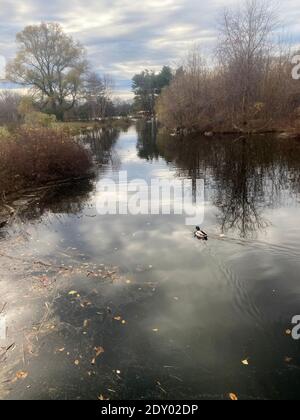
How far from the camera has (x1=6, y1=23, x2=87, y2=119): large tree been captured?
4966cm

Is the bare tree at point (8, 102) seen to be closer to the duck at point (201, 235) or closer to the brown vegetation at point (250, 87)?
the brown vegetation at point (250, 87)

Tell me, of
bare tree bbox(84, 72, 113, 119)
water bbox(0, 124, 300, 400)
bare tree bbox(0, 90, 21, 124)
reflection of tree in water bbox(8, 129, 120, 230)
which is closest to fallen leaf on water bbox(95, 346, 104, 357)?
water bbox(0, 124, 300, 400)

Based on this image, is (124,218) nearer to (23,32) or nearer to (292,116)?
(292,116)

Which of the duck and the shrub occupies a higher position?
the shrub

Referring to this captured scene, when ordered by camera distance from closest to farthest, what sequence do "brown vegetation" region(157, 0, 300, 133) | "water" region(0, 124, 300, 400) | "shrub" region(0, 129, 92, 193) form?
"water" region(0, 124, 300, 400)
"shrub" region(0, 129, 92, 193)
"brown vegetation" region(157, 0, 300, 133)

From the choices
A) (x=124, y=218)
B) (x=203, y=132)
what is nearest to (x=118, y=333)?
(x=124, y=218)

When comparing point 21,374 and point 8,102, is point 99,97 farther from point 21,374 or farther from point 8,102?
point 21,374

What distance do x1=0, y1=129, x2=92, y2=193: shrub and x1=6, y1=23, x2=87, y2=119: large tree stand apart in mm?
39247

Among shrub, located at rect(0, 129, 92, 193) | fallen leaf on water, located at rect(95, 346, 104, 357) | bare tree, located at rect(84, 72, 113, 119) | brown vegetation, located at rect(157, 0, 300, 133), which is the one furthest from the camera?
bare tree, located at rect(84, 72, 113, 119)

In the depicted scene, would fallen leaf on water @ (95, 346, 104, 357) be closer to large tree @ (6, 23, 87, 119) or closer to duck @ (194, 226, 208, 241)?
duck @ (194, 226, 208, 241)

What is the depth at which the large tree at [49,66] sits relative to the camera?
49656 mm

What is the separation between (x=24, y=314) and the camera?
255 inches

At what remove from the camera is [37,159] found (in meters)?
16.6

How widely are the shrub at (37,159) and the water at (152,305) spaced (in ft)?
12.8
